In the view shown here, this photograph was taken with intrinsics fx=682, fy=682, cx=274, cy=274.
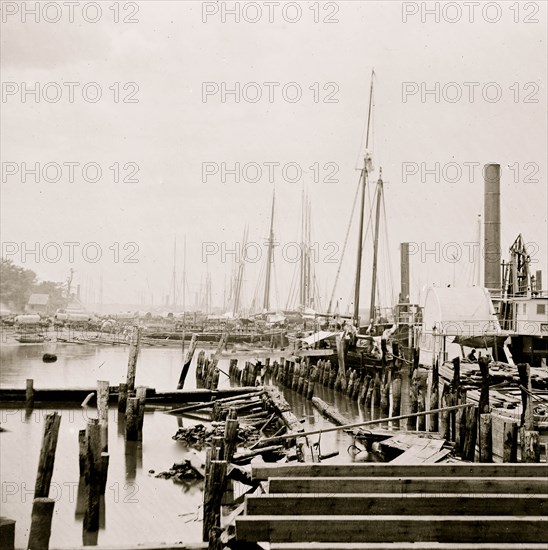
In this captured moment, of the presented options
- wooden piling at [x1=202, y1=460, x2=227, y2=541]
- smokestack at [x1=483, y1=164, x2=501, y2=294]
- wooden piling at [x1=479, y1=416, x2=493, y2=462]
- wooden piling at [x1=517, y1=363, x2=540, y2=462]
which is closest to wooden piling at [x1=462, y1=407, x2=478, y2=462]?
wooden piling at [x1=479, y1=416, x2=493, y2=462]

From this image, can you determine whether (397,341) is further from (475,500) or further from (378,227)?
(475,500)

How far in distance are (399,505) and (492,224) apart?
130 ft

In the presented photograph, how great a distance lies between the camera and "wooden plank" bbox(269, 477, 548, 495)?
761cm

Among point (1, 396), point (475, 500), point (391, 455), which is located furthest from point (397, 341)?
point (475, 500)

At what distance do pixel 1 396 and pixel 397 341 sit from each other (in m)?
27.4

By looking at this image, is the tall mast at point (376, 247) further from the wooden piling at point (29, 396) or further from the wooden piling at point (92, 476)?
the wooden piling at point (92, 476)

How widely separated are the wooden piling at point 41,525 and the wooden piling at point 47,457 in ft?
4.33

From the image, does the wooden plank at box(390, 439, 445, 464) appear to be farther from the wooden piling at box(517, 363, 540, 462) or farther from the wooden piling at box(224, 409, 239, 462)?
the wooden piling at box(224, 409, 239, 462)

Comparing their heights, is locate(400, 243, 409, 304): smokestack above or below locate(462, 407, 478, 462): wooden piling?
above

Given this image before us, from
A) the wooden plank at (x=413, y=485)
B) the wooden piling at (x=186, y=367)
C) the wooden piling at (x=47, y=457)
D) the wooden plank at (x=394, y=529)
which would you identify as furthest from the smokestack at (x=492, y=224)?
the wooden plank at (x=394, y=529)

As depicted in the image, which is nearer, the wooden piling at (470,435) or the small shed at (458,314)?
the wooden piling at (470,435)

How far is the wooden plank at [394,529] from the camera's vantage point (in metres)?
6.92

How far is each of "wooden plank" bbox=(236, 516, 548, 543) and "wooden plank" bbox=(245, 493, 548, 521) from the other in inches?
10.4

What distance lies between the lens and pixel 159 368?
2117 inches
